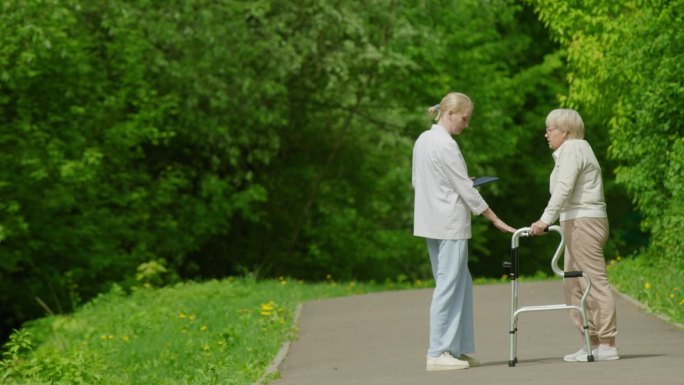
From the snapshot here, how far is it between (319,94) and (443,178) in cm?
1875

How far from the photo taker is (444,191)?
10.5m

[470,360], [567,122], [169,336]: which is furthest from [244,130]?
[567,122]

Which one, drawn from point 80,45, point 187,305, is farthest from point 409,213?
point 187,305

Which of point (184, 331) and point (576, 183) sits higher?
point (576, 183)

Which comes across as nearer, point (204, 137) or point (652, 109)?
point (652, 109)

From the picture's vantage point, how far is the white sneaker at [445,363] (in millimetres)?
10547

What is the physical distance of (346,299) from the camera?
2014 cm

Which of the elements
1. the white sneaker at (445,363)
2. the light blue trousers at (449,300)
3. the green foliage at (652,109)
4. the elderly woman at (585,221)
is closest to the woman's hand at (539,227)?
the elderly woman at (585,221)

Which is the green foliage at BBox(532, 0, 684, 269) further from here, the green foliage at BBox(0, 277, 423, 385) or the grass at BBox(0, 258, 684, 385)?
the green foliage at BBox(0, 277, 423, 385)

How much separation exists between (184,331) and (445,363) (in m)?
5.89

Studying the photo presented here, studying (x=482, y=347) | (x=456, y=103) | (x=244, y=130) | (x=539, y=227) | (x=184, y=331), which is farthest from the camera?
(x=244, y=130)

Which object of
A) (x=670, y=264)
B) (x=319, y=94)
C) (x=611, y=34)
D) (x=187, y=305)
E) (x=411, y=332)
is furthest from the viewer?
(x=319, y=94)

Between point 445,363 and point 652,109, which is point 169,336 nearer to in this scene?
point 445,363

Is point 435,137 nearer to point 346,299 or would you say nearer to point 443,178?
point 443,178
